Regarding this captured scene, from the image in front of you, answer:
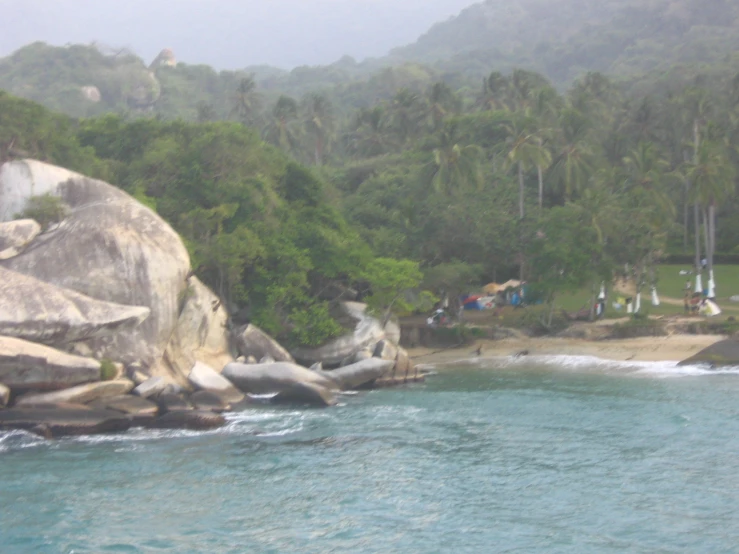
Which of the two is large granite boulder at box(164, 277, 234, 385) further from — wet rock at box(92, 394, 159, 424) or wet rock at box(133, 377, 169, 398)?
wet rock at box(92, 394, 159, 424)

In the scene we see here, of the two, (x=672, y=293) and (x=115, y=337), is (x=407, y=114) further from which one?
(x=115, y=337)

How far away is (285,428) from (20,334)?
791 cm

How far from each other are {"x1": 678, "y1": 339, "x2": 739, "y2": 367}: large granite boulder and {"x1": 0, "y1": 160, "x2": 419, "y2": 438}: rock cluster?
36.6 ft

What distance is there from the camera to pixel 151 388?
89.6 ft

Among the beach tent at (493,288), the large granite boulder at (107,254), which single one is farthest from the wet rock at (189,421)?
the beach tent at (493,288)

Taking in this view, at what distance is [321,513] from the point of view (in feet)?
57.4

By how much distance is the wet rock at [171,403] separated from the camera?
26.7 metres

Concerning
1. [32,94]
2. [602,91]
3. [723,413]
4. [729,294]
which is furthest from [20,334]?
[32,94]

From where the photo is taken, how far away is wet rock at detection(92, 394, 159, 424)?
25625mm

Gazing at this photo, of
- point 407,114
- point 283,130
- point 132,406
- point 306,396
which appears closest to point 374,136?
point 407,114

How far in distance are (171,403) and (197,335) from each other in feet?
18.2

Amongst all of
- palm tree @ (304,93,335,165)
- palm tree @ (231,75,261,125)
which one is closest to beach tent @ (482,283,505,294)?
palm tree @ (304,93,335,165)

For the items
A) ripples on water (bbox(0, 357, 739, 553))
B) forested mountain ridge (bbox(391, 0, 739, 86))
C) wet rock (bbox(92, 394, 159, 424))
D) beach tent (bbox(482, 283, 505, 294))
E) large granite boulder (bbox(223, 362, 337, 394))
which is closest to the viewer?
ripples on water (bbox(0, 357, 739, 553))

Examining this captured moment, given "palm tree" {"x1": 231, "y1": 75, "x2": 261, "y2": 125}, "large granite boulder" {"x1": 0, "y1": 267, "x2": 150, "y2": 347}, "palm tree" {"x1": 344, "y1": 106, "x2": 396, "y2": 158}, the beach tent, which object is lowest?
the beach tent
